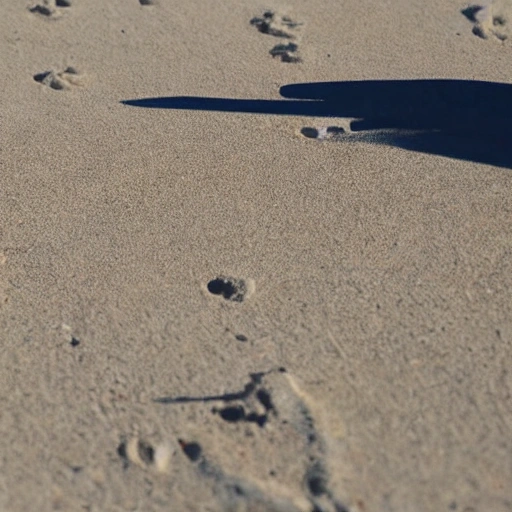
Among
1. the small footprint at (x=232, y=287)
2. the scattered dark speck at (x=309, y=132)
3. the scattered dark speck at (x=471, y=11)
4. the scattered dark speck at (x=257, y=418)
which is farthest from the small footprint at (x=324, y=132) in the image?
the scattered dark speck at (x=257, y=418)

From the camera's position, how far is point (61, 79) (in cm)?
552


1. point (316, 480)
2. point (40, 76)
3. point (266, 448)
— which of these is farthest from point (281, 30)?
point (316, 480)

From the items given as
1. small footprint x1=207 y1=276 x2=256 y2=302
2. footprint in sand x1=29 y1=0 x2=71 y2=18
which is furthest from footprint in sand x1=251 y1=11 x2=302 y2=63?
small footprint x1=207 y1=276 x2=256 y2=302

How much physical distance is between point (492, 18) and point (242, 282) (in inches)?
136

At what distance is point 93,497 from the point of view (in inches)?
117

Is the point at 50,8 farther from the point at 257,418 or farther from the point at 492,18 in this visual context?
the point at 257,418

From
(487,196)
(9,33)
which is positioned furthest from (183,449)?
(9,33)

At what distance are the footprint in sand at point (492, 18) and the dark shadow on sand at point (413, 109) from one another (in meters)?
0.81

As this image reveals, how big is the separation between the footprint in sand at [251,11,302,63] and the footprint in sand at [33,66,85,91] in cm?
125

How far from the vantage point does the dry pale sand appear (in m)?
3.08

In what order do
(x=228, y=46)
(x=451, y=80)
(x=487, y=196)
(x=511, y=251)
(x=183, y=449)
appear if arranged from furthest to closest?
(x=228, y=46)
(x=451, y=80)
(x=487, y=196)
(x=511, y=251)
(x=183, y=449)

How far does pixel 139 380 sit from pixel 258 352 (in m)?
0.47

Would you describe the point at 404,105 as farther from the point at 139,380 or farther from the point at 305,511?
the point at 305,511

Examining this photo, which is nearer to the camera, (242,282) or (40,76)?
(242,282)
